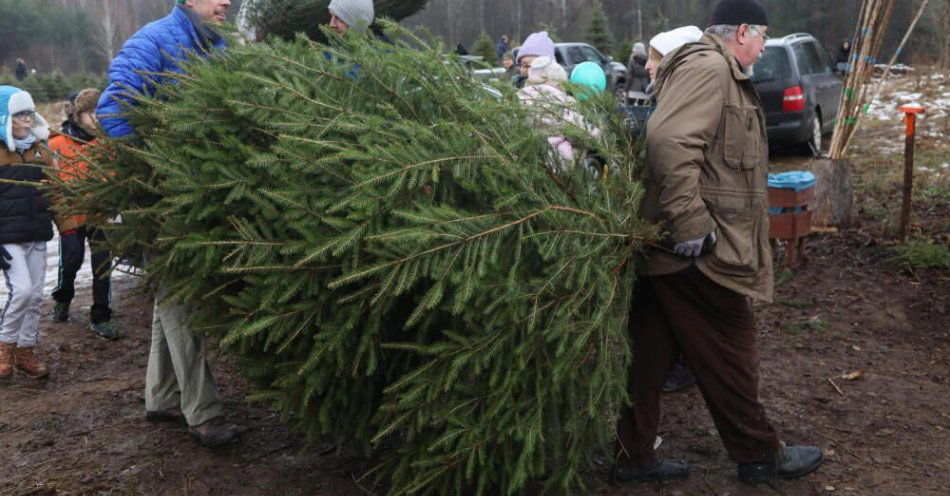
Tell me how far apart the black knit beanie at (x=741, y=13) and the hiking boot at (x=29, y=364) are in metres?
4.51

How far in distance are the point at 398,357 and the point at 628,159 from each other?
115 cm

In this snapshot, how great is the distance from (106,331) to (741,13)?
194 inches

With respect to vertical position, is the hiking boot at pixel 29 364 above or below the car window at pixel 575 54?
below

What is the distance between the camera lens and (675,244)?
3.05m

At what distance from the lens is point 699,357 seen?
3.25m

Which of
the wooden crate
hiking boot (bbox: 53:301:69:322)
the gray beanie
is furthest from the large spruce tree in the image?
hiking boot (bbox: 53:301:69:322)

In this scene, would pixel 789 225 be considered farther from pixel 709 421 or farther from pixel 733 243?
pixel 733 243

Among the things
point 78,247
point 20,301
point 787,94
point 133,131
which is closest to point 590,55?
point 787,94

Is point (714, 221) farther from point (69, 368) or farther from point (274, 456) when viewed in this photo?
point (69, 368)

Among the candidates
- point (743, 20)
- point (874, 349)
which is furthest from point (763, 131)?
point (874, 349)

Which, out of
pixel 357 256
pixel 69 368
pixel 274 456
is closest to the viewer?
pixel 357 256

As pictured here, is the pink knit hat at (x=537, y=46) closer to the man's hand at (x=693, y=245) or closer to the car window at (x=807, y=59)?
the man's hand at (x=693, y=245)

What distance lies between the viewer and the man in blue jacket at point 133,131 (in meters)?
3.69

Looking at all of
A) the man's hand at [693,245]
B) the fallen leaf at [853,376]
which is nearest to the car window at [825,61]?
the fallen leaf at [853,376]
